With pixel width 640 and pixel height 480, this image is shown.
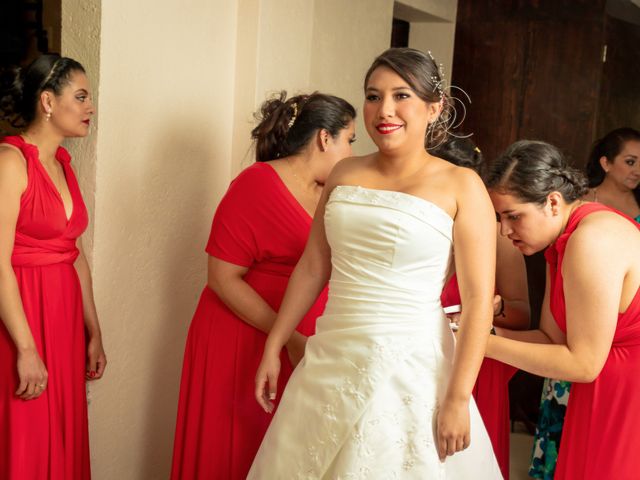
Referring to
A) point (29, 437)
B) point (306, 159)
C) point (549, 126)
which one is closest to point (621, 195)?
point (549, 126)

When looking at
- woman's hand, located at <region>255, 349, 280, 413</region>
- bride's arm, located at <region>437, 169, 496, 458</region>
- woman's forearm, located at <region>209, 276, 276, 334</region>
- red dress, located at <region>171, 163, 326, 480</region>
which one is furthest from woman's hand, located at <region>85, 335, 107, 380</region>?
bride's arm, located at <region>437, 169, 496, 458</region>

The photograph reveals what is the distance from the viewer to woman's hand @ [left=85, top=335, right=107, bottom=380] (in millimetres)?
2875

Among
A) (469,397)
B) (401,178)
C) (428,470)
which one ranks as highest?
(401,178)

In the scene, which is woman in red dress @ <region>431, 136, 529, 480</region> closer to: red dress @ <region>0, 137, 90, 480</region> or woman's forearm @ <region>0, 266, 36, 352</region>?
red dress @ <region>0, 137, 90, 480</region>

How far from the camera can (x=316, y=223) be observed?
231 centimetres

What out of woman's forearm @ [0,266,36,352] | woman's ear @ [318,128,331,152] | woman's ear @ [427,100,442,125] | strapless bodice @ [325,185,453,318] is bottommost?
woman's forearm @ [0,266,36,352]

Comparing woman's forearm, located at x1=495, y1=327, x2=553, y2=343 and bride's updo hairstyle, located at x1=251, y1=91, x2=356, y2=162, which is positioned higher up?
bride's updo hairstyle, located at x1=251, y1=91, x2=356, y2=162

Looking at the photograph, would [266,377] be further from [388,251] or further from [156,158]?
[156,158]

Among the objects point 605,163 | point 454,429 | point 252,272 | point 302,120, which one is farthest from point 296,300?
point 605,163

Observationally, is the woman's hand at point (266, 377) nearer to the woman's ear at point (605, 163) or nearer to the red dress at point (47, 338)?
the red dress at point (47, 338)

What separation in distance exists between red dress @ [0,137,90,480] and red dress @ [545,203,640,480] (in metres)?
1.48

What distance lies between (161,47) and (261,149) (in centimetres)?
59

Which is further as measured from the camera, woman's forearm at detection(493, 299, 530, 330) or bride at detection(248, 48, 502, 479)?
woman's forearm at detection(493, 299, 530, 330)

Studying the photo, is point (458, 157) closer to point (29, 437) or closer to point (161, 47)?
point (161, 47)
